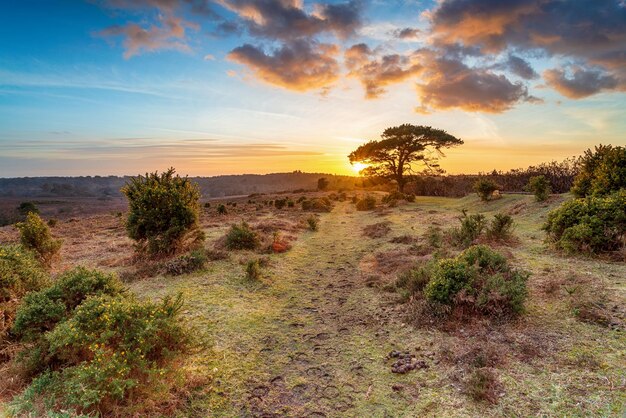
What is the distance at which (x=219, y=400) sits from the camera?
16.5ft

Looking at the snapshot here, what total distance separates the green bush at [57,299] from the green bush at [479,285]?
6.68 meters

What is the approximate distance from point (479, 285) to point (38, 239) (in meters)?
15.6

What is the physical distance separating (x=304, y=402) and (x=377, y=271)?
6735 mm

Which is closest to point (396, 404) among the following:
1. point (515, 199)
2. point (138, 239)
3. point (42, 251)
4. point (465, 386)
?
point (465, 386)

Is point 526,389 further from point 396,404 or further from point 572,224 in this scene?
point 572,224

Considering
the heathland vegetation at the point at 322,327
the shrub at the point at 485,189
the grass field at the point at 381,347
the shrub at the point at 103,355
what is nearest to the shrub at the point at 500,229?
the heathland vegetation at the point at 322,327

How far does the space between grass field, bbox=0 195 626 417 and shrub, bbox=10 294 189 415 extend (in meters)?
0.70

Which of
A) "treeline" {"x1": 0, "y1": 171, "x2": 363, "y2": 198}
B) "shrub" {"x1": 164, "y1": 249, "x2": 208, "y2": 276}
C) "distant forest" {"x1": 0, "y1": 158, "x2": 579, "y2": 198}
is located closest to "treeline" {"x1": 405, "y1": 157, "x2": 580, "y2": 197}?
"distant forest" {"x1": 0, "y1": 158, "x2": 579, "y2": 198}

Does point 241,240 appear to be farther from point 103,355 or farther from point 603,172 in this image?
point 603,172

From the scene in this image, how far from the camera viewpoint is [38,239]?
1296 centimetres

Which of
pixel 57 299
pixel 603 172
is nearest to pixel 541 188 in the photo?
pixel 603 172

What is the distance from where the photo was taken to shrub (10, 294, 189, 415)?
418 cm

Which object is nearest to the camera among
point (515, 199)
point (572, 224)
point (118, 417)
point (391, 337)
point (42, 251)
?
point (118, 417)

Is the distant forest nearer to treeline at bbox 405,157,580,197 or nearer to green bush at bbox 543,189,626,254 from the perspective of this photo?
treeline at bbox 405,157,580,197
